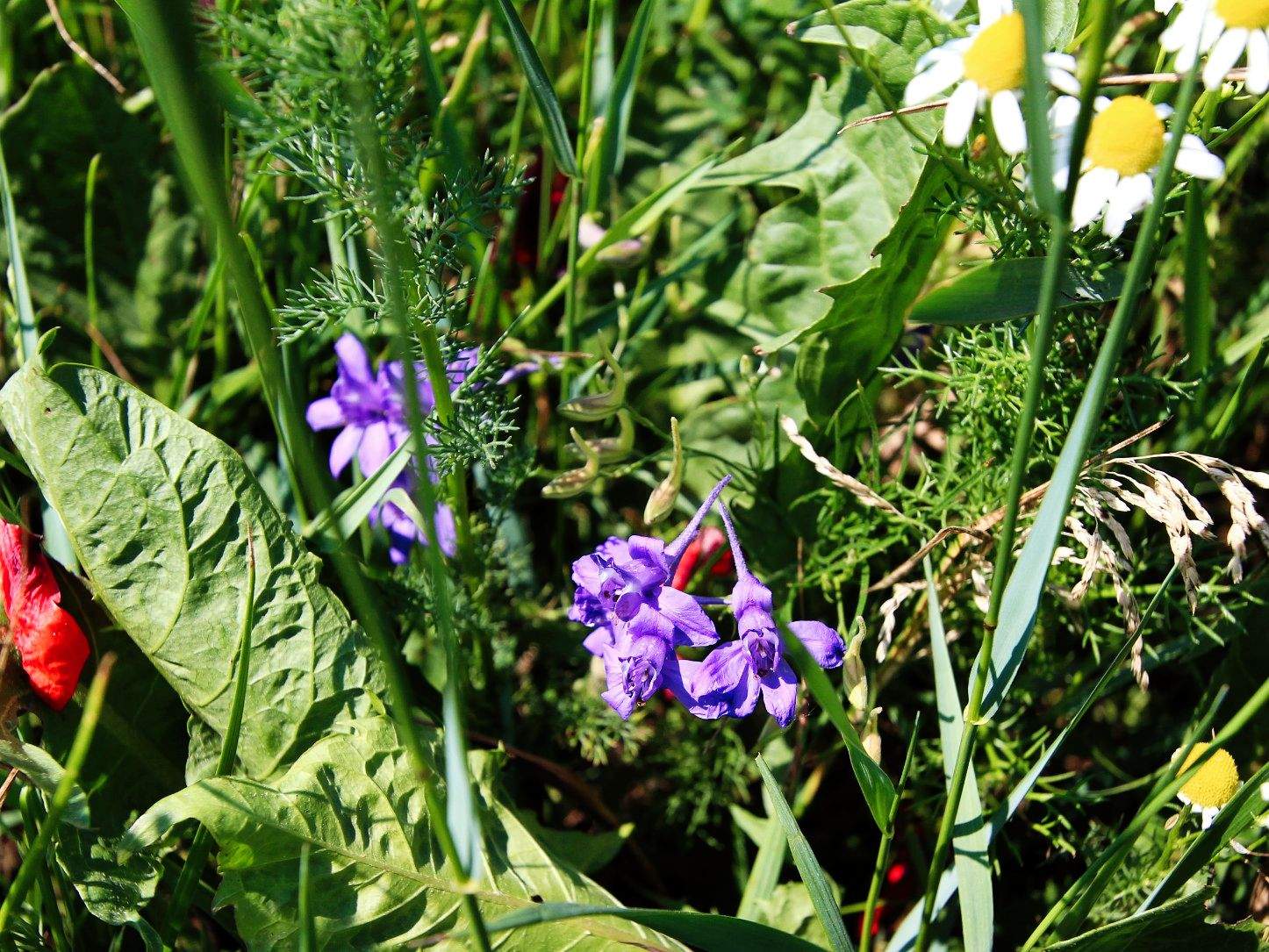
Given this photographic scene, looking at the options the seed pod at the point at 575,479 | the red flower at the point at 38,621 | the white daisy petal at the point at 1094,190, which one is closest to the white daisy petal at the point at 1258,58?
the white daisy petal at the point at 1094,190

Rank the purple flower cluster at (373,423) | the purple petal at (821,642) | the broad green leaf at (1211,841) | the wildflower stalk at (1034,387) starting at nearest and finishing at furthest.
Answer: the wildflower stalk at (1034,387)
the broad green leaf at (1211,841)
the purple petal at (821,642)
the purple flower cluster at (373,423)

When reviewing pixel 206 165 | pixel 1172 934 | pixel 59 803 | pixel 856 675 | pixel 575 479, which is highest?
pixel 206 165

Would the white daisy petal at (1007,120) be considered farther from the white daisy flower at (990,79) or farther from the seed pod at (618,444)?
the seed pod at (618,444)

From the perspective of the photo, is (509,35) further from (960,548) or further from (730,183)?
(960,548)

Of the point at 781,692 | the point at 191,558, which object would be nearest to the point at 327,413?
the point at 191,558

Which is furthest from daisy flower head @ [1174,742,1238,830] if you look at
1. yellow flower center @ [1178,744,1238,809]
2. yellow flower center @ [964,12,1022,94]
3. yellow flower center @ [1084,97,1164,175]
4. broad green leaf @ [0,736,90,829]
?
broad green leaf @ [0,736,90,829]

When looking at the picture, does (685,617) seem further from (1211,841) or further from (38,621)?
(38,621)

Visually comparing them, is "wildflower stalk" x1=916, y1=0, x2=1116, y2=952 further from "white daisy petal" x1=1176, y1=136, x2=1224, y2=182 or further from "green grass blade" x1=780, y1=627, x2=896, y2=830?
"white daisy petal" x1=1176, y1=136, x2=1224, y2=182
